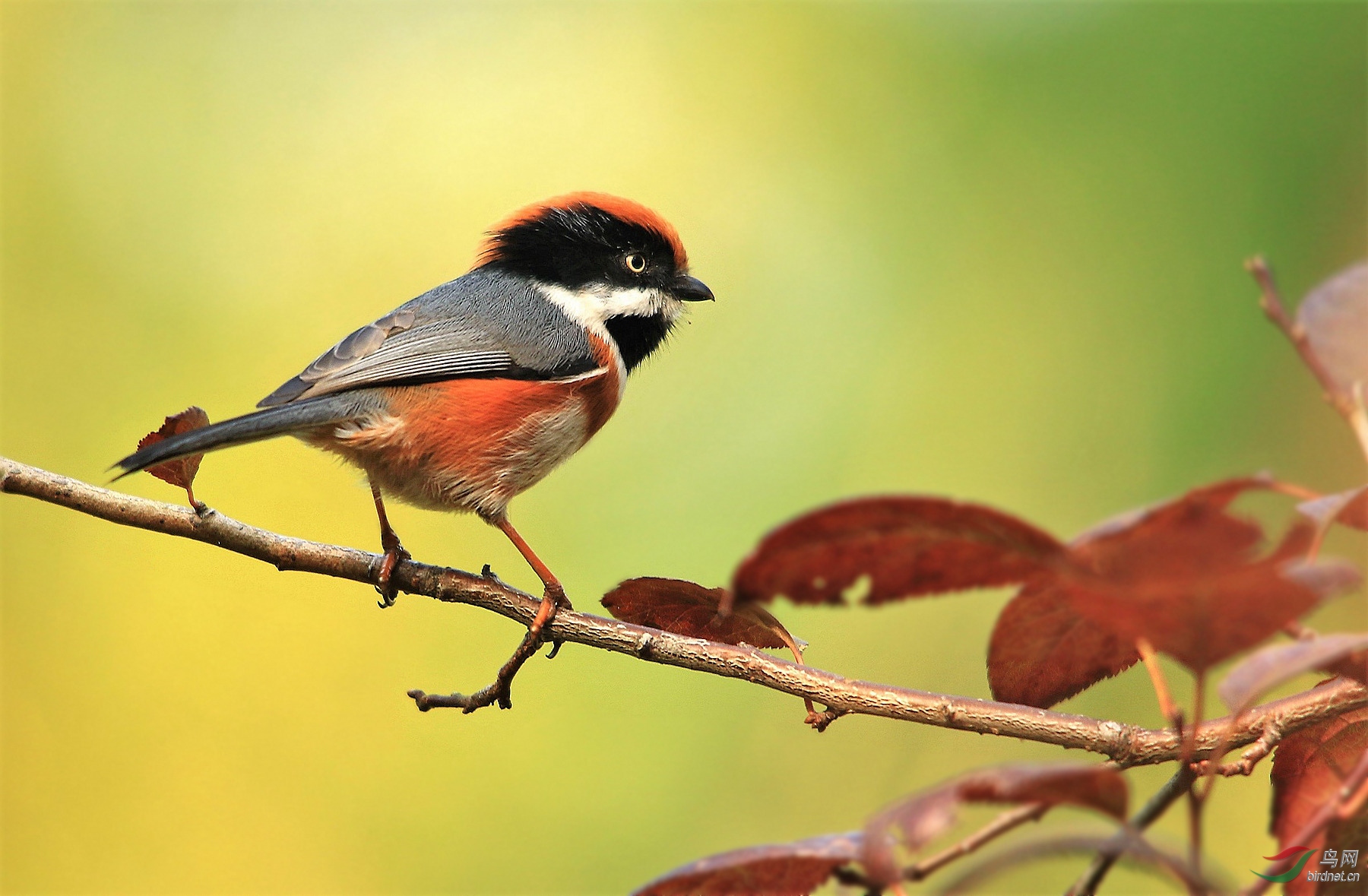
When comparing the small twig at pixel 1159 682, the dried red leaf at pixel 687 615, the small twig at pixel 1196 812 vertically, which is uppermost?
the dried red leaf at pixel 687 615

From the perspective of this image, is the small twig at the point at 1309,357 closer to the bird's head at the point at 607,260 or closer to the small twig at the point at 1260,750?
the small twig at the point at 1260,750

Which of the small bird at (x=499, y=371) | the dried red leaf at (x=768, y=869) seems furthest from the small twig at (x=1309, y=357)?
the small bird at (x=499, y=371)

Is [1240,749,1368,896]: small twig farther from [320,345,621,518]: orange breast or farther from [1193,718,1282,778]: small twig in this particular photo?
[320,345,621,518]: orange breast

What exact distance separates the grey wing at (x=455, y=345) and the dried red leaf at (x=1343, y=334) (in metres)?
2.38

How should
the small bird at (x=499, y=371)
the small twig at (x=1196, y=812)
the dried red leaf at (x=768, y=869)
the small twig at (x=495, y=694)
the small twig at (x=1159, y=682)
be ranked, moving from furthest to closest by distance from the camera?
the small bird at (x=499, y=371) < the small twig at (x=495, y=694) < the small twig at (x=1159, y=682) < the dried red leaf at (x=768, y=869) < the small twig at (x=1196, y=812)

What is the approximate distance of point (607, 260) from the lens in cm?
396

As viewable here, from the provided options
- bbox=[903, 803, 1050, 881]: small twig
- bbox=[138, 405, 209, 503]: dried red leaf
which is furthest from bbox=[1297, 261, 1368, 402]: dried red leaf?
bbox=[138, 405, 209, 503]: dried red leaf

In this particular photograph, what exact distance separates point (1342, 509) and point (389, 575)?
6.38ft

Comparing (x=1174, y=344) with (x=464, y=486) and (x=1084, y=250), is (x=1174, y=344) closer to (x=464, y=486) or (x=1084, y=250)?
(x=1084, y=250)

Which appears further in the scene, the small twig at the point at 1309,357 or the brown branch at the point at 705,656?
the brown branch at the point at 705,656

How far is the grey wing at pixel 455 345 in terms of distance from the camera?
10.3ft

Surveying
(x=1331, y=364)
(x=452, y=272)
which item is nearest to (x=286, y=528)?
(x=452, y=272)

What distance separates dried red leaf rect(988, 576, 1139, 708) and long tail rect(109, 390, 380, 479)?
61.8 inches

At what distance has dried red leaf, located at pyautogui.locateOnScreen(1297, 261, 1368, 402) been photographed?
129cm
